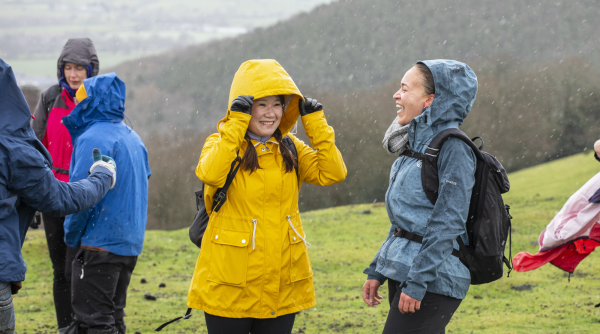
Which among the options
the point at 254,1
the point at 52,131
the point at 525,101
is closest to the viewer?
the point at 52,131

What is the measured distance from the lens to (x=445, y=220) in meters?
2.56

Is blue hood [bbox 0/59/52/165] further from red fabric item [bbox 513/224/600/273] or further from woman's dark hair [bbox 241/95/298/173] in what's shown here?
red fabric item [bbox 513/224/600/273]

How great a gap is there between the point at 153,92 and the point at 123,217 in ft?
181

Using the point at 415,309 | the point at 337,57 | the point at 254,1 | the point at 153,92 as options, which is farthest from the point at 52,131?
the point at 254,1

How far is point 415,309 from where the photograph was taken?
2.64m

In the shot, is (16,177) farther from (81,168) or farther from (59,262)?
(59,262)

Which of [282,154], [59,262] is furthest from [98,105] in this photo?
[282,154]

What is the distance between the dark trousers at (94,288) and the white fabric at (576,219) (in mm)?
3225

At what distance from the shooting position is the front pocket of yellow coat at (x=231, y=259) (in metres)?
2.85

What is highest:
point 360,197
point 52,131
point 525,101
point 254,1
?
point 254,1

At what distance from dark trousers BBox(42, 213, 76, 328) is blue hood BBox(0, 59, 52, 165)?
73.4 inches

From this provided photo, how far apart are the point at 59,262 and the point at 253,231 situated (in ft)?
7.88

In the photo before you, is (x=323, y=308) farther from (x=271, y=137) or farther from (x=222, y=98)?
(x=222, y=98)

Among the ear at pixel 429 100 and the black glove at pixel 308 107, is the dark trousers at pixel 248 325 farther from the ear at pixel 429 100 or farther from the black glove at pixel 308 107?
the ear at pixel 429 100
